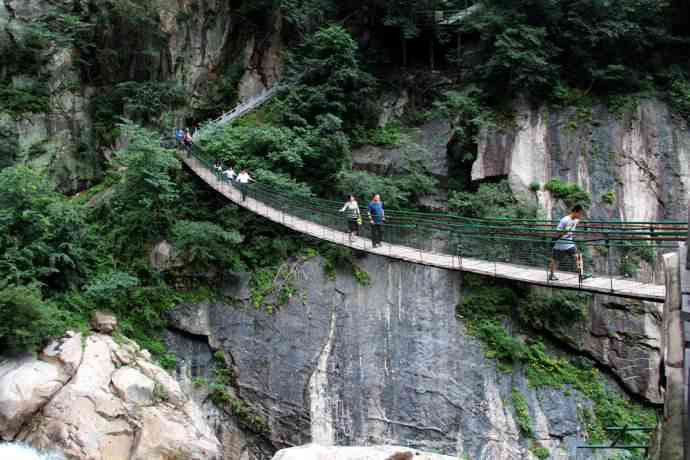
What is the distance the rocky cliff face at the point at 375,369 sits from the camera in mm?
12805

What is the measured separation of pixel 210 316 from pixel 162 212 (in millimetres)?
3427

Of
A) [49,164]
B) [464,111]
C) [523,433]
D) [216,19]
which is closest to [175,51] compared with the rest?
[216,19]

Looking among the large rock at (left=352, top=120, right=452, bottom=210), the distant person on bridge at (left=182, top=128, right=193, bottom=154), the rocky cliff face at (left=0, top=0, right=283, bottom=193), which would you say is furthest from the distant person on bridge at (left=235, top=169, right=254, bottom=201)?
the rocky cliff face at (left=0, top=0, right=283, bottom=193)

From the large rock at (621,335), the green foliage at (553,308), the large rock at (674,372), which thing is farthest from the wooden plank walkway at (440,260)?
the large rock at (674,372)

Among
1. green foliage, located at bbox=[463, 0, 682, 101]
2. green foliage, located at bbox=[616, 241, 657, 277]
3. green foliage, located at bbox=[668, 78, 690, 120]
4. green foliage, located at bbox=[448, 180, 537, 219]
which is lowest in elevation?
green foliage, located at bbox=[616, 241, 657, 277]

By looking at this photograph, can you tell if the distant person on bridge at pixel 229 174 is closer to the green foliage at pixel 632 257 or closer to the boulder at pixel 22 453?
the boulder at pixel 22 453

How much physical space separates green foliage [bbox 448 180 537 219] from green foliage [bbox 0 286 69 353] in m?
11.2

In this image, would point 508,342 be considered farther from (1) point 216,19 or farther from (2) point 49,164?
(1) point 216,19

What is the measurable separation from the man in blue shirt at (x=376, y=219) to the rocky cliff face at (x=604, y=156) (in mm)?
4920

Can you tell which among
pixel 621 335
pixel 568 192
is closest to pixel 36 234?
pixel 568 192

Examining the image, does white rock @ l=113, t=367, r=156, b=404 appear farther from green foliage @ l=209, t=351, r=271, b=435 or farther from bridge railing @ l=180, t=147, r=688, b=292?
bridge railing @ l=180, t=147, r=688, b=292

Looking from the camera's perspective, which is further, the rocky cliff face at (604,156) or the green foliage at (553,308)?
the rocky cliff face at (604,156)

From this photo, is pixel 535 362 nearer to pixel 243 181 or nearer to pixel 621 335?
pixel 621 335

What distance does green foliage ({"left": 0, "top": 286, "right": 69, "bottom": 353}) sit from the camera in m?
11.7
